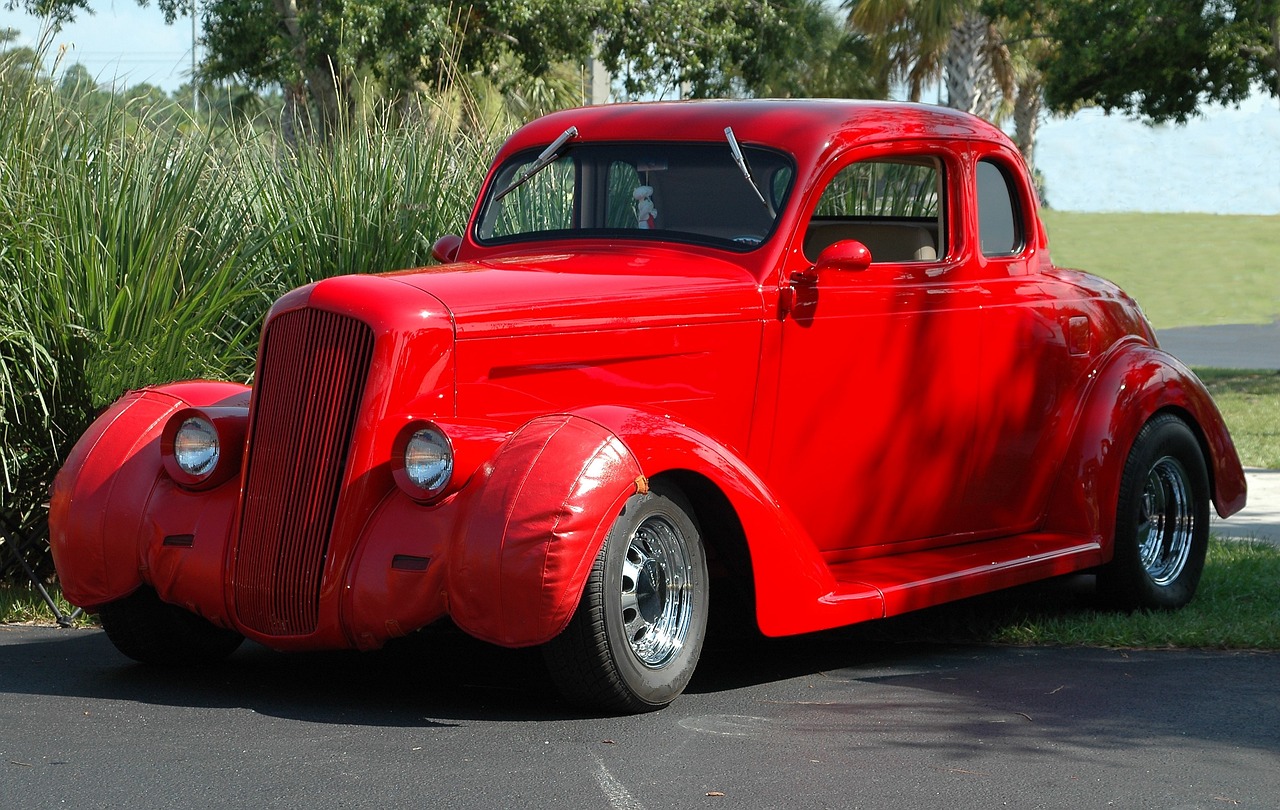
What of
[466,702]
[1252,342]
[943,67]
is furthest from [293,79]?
[466,702]

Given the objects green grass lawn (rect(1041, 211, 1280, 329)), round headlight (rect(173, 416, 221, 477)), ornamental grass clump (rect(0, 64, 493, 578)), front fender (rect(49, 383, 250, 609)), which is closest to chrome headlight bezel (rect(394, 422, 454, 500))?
round headlight (rect(173, 416, 221, 477))

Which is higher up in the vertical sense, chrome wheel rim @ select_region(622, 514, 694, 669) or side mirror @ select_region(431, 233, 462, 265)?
side mirror @ select_region(431, 233, 462, 265)

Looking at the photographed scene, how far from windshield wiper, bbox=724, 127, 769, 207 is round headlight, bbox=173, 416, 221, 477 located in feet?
6.73

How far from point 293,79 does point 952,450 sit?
56.2 feet

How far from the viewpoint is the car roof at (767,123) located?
5.91 metres

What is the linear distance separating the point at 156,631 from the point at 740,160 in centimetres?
259

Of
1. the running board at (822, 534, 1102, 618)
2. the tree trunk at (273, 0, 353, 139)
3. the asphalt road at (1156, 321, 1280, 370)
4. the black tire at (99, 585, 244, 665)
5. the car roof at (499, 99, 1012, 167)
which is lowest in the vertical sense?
the asphalt road at (1156, 321, 1280, 370)

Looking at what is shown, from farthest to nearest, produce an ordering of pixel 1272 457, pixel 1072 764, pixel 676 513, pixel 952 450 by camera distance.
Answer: pixel 1272 457 < pixel 952 450 < pixel 676 513 < pixel 1072 764

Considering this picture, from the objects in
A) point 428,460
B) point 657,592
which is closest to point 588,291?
point 428,460

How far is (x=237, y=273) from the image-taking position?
7566mm

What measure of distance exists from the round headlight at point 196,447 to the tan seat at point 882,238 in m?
2.37

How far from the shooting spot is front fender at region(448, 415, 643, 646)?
4.40 metres

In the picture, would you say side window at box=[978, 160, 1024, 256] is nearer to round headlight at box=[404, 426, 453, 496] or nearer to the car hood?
the car hood

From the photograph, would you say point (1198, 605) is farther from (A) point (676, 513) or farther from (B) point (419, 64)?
(B) point (419, 64)
